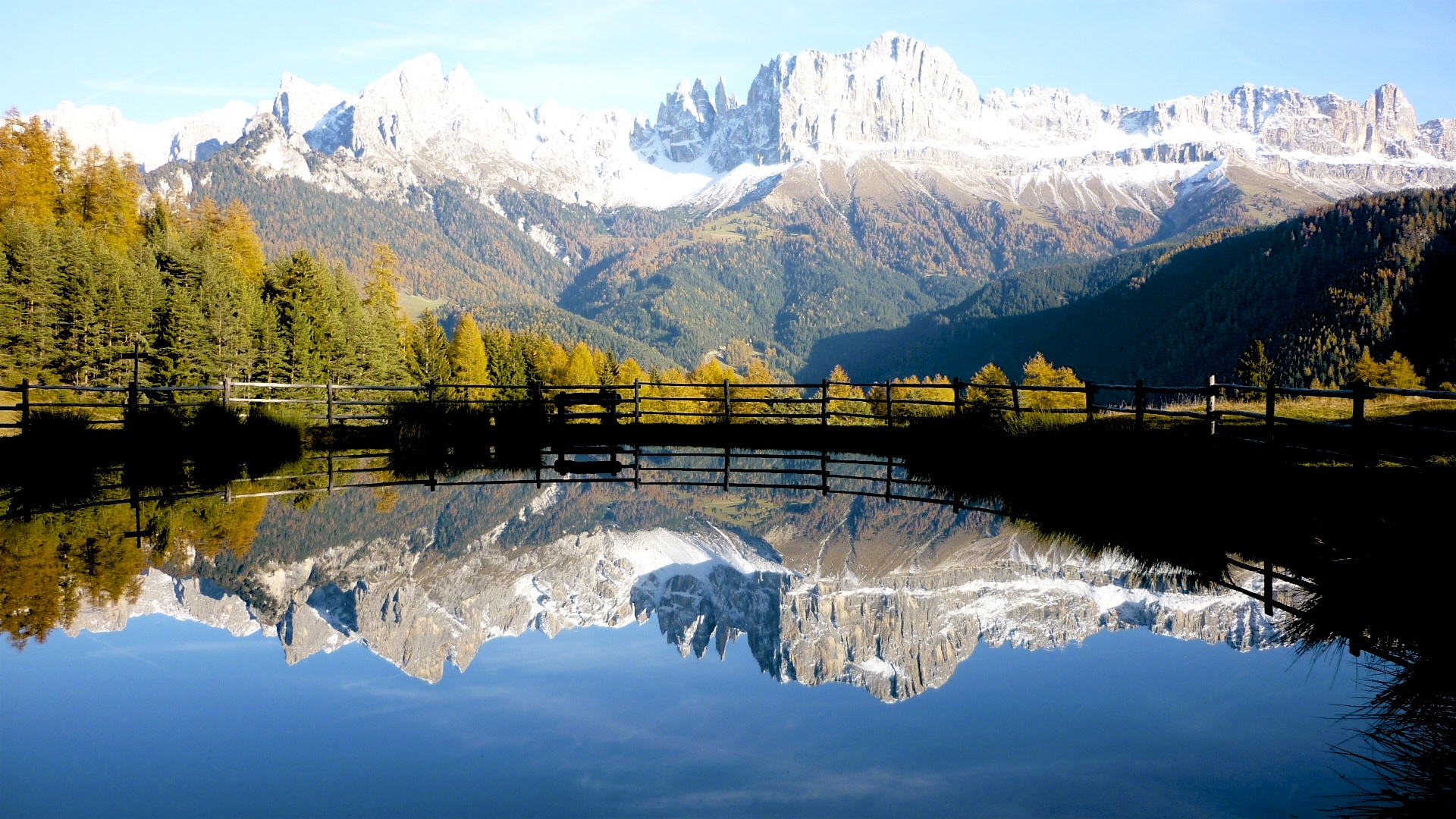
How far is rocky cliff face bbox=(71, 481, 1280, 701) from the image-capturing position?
8.74m

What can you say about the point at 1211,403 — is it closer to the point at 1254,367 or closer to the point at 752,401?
the point at 752,401

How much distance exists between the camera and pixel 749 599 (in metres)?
11.3

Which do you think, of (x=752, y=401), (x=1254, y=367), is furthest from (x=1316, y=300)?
(x=752, y=401)

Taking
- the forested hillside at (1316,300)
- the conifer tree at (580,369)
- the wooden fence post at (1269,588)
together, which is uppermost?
the forested hillside at (1316,300)

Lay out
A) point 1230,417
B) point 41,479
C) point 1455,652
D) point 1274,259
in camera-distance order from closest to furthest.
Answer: point 1455,652
point 41,479
point 1230,417
point 1274,259

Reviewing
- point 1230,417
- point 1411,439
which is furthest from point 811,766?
point 1230,417

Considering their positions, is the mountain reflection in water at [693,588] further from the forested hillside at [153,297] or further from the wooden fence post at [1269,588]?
the forested hillside at [153,297]

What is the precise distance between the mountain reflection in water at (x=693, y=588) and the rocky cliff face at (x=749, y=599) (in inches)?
1.1

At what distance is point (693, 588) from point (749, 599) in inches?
24.3

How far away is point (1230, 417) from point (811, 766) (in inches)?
910

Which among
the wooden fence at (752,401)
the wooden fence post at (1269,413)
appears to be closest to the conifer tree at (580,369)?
the wooden fence at (752,401)

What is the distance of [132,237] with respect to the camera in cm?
6444

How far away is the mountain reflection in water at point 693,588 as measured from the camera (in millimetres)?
8828

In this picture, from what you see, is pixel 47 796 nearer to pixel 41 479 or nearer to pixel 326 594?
pixel 326 594
